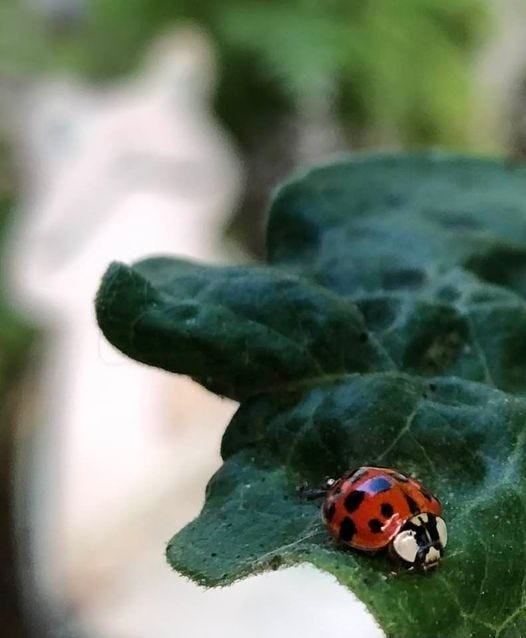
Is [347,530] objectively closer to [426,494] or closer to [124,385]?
[426,494]

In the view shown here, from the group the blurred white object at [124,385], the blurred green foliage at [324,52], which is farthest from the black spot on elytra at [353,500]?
the blurred green foliage at [324,52]

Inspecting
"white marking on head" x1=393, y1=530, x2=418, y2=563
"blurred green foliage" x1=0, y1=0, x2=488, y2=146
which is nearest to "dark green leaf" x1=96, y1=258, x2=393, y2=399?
"white marking on head" x1=393, y1=530, x2=418, y2=563

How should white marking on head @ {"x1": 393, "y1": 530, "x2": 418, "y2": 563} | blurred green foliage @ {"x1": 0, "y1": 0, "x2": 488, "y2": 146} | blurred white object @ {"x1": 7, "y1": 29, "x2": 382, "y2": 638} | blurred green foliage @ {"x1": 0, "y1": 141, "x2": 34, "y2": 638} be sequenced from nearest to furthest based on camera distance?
white marking on head @ {"x1": 393, "y1": 530, "x2": 418, "y2": 563}
blurred green foliage @ {"x1": 0, "y1": 141, "x2": 34, "y2": 638}
blurred white object @ {"x1": 7, "y1": 29, "x2": 382, "y2": 638}
blurred green foliage @ {"x1": 0, "y1": 0, "x2": 488, "y2": 146}

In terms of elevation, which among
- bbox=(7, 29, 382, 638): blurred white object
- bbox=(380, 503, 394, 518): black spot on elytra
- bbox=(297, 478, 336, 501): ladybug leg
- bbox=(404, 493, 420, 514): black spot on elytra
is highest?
bbox=(297, 478, 336, 501): ladybug leg

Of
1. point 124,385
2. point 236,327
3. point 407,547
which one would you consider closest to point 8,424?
point 124,385

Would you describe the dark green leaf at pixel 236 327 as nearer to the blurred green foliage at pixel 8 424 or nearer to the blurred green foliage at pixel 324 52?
the blurred green foliage at pixel 8 424

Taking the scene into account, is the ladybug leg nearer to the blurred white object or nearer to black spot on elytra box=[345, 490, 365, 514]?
black spot on elytra box=[345, 490, 365, 514]

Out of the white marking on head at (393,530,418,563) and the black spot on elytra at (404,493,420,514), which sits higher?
the white marking on head at (393,530,418,563)
